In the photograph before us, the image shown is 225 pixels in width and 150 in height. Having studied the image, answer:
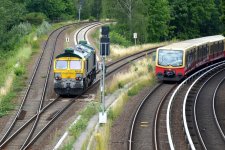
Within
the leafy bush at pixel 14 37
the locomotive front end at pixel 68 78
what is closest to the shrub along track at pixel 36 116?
the locomotive front end at pixel 68 78

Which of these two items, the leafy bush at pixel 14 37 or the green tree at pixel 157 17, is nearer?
the leafy bush at pixel 14 37

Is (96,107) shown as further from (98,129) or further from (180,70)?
(180,70)

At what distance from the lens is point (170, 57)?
33.5 metres

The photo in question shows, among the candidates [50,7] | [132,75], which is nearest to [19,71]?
[132,75]

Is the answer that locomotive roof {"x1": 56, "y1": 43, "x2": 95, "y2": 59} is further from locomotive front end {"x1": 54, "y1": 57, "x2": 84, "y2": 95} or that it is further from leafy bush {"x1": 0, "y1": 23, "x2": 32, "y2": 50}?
leafy bush {"x1": 0, "y1": 23, "x2": 32, "y2": 50}

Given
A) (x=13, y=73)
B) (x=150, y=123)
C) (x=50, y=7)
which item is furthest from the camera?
(x=50, y=7)

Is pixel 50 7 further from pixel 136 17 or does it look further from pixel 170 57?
pixel 170 57

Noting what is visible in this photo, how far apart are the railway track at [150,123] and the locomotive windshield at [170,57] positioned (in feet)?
12.7

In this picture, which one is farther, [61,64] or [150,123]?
[61,64]

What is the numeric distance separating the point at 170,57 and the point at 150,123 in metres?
12.2

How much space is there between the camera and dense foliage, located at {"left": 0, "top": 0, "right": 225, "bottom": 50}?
199ft

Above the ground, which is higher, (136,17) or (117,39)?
(136,17)

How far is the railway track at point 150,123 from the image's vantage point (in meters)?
18.7

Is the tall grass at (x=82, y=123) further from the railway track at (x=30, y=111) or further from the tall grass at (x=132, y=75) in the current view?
the tall grass at (x=132, y=75)
